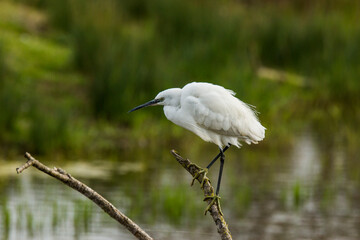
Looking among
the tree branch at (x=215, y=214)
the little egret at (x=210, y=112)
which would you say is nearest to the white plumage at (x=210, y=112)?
the little egret at (x=210, y=112)

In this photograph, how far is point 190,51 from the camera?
14930 mm

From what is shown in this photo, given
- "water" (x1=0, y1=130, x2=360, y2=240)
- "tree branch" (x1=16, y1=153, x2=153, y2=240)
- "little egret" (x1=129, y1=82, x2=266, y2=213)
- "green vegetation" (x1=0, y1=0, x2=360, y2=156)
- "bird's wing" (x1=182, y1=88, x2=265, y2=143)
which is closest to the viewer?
"tree branch" (x1=16, y1=153, x2=153, y2=240)

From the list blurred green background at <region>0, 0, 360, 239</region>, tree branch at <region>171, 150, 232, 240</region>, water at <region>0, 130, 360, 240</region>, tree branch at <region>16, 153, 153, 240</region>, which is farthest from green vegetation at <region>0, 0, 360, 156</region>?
tree branch at <region>16, 153, 153, 240</region>

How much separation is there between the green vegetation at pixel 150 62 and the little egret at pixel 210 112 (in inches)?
232

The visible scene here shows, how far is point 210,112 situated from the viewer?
5348 millimetres

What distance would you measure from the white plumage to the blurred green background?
3.01 m

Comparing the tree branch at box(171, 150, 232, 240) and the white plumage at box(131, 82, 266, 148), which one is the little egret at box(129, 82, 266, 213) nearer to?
the white plumage at box(131, 82, 266, 148)

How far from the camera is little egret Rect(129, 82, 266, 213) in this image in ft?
16.8

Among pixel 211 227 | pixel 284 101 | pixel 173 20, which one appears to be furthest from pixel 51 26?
pixel 211 227

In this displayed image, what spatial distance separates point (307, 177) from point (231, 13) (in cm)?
764

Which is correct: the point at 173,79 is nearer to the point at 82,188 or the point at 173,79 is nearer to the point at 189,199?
the point at 189,199

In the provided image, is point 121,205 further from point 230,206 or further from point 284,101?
point 284,101

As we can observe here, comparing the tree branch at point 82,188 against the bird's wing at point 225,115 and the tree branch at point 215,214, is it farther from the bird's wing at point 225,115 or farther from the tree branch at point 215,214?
the bird's wing at point 225,115

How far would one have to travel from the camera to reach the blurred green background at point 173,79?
36.0 feet
